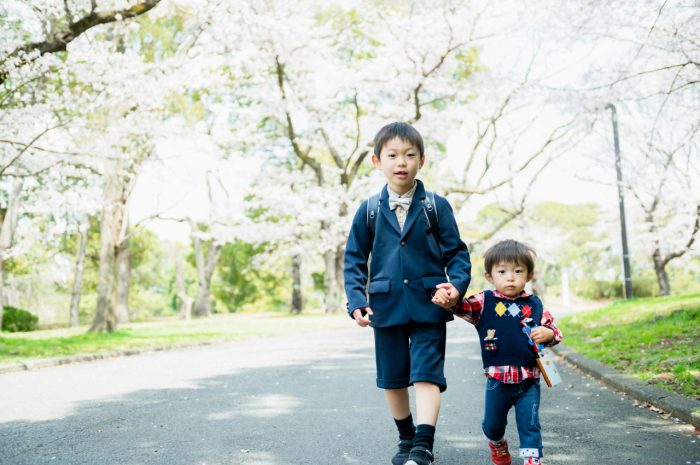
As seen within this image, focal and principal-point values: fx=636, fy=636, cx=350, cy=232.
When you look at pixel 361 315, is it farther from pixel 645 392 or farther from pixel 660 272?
pixel 660 272

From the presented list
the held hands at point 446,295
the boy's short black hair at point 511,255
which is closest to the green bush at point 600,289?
the boy's short black hair at point 511,255

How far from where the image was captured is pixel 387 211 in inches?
134

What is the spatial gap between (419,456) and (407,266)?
0.92 m

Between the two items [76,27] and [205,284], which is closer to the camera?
[76,27]

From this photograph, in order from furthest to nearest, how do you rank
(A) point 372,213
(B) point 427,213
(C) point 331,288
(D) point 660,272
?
(C) point 331,288 → (D) point 660,272 → (A) point 372,213 → (B) point 427,213

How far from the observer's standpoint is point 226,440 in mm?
4176

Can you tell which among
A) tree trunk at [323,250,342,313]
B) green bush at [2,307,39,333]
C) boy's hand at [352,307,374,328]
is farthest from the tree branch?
tree trunk at [323,250,342,313]

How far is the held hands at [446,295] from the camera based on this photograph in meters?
3.04

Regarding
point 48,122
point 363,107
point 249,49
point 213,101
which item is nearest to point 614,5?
point 48,122

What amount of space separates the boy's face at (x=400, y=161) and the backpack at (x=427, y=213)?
0.14 meters

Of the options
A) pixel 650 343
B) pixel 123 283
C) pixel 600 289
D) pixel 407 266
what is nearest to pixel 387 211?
pixel 407 266

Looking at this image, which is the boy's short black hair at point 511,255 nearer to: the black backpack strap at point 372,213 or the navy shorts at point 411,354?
the navy shorts at point 411,354

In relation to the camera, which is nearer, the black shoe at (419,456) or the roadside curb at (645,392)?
the black shoe at (419,456)

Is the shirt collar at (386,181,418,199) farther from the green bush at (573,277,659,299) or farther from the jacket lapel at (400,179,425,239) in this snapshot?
the green bush at (573,277,659,299)
